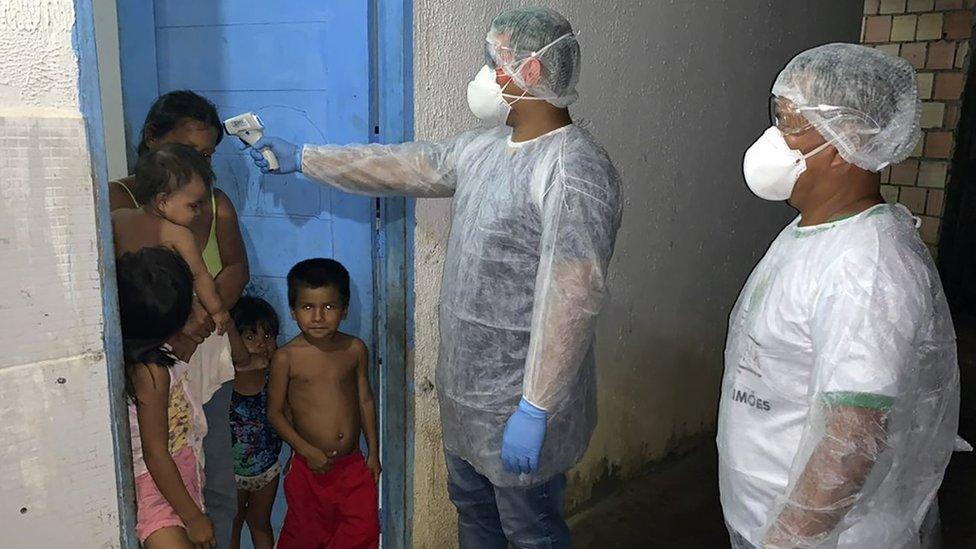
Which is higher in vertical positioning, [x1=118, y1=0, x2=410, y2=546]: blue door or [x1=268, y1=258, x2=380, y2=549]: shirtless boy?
[x1=118, y1=0, x2=410, y2=546]: blue door

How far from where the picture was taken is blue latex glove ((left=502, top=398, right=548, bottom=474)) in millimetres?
1435

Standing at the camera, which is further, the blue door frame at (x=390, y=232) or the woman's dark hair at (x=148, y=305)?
the blue door frame at (x=390, y=232)

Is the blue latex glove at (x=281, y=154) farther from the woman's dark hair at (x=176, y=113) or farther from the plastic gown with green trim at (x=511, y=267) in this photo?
the woman's dark hair at (x=176, y=113)

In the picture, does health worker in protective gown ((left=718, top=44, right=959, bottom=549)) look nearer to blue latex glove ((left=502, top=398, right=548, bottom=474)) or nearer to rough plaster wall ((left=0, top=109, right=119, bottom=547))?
blue latex glove ((left=502, top=398, right=548, bottom=474))

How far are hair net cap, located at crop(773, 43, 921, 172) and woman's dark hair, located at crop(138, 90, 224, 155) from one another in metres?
1.35

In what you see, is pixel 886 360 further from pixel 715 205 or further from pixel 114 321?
pixel 715 205

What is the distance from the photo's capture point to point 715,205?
118 inches

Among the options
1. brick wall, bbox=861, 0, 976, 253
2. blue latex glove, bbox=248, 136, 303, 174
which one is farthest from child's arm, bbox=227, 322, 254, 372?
brick wall, bbox=861, 0, 976, 253

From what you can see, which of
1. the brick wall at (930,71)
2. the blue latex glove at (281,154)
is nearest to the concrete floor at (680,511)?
the blue latex glove at (281,154)

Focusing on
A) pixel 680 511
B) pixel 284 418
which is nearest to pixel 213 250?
pixel 284 418

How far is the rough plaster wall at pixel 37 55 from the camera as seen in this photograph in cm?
101

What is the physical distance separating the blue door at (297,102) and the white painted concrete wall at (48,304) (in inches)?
30.6

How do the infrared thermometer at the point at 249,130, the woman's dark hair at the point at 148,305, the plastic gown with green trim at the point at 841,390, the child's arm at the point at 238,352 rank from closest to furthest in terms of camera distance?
the plastic gown with green trim at the point at 841,390 → the woman's dark hair at the point at 148,305 → the infrared thermometer at the point at 249,130 → the child's arm at the point at 238,352

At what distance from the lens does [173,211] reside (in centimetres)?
156
